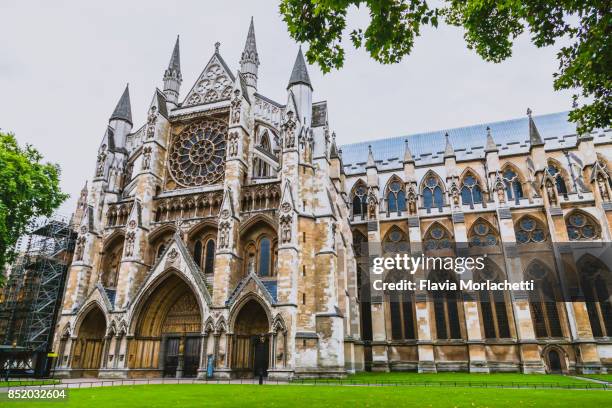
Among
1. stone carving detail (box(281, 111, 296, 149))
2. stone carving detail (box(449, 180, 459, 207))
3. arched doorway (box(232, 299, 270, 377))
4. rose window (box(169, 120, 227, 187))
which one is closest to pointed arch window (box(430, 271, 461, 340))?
stone carving detail (box(449, 180, 459, 207))

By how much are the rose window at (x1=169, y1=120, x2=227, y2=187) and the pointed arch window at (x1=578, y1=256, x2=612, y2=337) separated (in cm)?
2480

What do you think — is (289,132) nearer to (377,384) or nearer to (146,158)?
(146,158)

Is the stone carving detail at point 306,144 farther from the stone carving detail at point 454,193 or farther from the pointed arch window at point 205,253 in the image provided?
the stone carving detail at point 454,193

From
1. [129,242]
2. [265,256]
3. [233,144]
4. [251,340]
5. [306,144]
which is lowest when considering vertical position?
[251,340]

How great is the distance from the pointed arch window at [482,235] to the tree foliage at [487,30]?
852 inches

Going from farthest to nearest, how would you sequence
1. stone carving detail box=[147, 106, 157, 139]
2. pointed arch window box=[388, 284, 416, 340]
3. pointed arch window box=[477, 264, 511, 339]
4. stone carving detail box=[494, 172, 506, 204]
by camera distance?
stone carving detail box=[494, 172, 506, 204] → pointed arch window box=[388, 284, 416, 340] → stone carving detail box=[147, 106, 157, 139] → pointed arch window box=[477, 264, 511, 339]

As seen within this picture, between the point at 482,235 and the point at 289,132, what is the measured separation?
16838 millimetres

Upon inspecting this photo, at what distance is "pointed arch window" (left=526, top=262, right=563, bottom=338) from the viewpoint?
26781mm

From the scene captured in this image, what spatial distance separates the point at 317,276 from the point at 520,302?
1362cm

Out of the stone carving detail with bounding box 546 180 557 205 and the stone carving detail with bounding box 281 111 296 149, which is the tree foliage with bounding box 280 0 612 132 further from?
the stone carving detail with bounding box 546 180 557 205

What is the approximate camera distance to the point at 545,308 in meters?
27.3

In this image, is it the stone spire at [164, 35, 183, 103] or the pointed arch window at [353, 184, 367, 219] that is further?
the pointed arch window at [353, 184, 367, 219]

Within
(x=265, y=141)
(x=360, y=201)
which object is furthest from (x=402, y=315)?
(x=265, y=141)

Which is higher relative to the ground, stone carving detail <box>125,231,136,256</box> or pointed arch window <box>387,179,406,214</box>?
Result: pointed arch window <box>387,179,406,214</box>
